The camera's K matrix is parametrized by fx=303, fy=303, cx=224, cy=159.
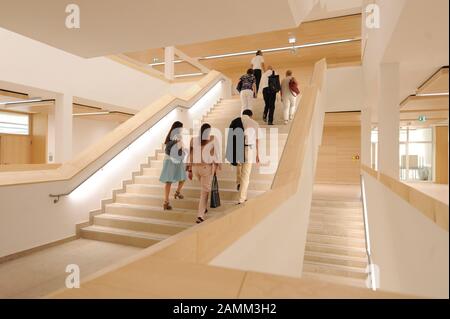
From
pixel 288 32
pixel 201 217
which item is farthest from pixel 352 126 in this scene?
pixel 201 217

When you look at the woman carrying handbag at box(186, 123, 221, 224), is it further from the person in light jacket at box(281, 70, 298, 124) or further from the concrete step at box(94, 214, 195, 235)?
the person in light jacket at box(281, 70, 298, 124)

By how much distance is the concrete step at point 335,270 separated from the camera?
690 cm

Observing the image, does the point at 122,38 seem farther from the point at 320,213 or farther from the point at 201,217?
the point at 320,213

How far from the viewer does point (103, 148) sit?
5.40 meters

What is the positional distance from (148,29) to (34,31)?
1365 mm

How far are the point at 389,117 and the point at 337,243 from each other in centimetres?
A: 411

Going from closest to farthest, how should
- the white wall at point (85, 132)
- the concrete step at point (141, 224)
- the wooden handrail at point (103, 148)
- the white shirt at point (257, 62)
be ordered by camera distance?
the wooden handrail at point (103, 148)
the concrete step at point (141, 224)
the white shirt at point (257, 62)
the white wall at point (85, 132)

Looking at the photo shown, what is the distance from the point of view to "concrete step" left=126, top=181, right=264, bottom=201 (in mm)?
5140

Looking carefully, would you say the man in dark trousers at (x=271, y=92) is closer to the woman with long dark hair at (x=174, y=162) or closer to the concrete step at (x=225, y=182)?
the concrete step at (x=225, y=182)

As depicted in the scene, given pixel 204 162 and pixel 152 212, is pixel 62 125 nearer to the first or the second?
pixel 152 212

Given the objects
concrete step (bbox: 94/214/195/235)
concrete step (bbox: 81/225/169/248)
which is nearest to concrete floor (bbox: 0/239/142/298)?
concrete step (bbox: 81/225/169/248)

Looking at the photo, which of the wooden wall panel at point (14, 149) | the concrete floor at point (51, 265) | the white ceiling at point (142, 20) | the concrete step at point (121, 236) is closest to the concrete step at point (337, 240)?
the concrete step at point (121, 236)

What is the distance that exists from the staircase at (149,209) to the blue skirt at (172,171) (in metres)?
0.39

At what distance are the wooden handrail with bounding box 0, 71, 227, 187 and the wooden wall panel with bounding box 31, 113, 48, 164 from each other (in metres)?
7.29
